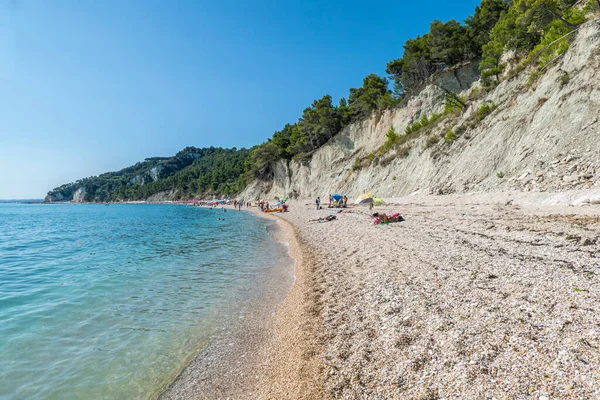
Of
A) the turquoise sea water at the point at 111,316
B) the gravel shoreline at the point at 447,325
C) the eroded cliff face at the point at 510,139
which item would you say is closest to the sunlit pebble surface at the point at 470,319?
the gravel shoreline at the point at 447,325

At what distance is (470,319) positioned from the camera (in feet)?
15.1

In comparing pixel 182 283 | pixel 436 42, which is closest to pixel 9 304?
pixel 182 283

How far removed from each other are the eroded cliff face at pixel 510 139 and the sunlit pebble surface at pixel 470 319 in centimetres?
941

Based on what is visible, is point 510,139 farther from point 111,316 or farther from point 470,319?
point 111,316

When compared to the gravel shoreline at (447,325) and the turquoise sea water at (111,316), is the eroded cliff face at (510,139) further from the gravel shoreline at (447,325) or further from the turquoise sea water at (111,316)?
the turquoise sea water at (111,316)

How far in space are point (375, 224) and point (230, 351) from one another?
43.4 feet

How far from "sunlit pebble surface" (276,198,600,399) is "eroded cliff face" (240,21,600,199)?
9.41 m

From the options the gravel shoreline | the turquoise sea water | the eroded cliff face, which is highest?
the eroded cliff face

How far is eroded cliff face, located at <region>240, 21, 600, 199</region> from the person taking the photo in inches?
658

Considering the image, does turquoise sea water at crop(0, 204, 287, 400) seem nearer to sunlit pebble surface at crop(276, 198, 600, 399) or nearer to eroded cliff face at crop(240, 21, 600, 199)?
sunlit pebble surface at crop(276, 198, 600, 399)

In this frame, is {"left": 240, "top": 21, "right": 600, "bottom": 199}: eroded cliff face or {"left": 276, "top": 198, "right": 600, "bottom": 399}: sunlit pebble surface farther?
{"left": 240, "top": 21, "right": 600, "bottom": 199}: eroded cliff face

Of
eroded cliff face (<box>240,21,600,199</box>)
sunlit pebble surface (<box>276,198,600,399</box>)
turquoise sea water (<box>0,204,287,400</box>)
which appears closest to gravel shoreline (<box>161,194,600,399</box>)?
sunlit pebble surface (<box>276,198,600,399</box>)

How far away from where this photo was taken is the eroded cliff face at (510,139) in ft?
54.8

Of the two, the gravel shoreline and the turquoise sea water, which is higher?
the gravel shoreline
